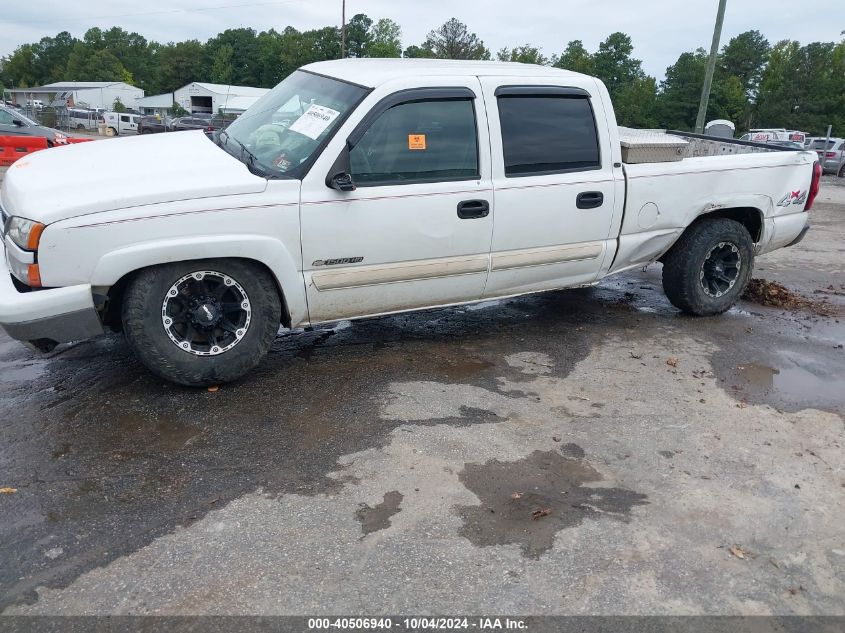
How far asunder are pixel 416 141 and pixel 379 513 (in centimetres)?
237

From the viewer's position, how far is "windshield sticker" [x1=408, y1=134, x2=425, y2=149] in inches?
171

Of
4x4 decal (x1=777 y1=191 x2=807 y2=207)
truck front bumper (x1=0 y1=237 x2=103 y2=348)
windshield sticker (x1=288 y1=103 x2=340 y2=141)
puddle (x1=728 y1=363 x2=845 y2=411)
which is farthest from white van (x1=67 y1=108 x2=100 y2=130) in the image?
puddle (x1=728 y1=363 x2=845 y2=411)

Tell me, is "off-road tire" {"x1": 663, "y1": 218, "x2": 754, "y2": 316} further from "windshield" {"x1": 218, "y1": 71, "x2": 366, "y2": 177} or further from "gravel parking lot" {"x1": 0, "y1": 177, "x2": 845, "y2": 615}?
"windshield" {"x1": 218, "y1": 71, "x2": 366, "y2": 177}

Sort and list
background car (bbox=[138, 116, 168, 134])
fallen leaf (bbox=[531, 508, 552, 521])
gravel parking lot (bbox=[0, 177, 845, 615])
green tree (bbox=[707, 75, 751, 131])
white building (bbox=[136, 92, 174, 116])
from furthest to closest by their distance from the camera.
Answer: white building (bbox=[136, 92, 174, 116]) < green tree (bbox=[707, 75, 751, 131]) < background car (bbox=[138, 116, 168, 134]) < fallen leaf (bbox=[531, 508, 552, 521]) < gravel parking lot (bbox=[0, 177, 845, 615])

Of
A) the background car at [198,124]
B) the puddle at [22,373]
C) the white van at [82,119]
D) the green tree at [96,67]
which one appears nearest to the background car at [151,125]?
the background car at [198,124]

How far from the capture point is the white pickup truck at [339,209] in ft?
12.1

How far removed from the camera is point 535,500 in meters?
3.23

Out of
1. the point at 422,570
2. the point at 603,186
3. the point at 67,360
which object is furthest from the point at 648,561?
the point at 67,360

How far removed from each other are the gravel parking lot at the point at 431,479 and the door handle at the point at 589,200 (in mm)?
1084

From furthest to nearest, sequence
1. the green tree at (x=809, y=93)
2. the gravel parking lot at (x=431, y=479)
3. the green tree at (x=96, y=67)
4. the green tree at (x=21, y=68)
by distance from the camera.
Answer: the green tree at (x=21, y=68)
the green tree at (x=96, y=67)
the green tree at (x=809, y=93)
the gravel parking lot at (x=431, y=479)

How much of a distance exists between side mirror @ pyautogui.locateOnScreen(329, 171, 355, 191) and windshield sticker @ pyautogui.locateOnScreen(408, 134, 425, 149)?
1.75 feet

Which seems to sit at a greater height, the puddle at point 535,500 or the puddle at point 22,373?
the puddle at point 22,373

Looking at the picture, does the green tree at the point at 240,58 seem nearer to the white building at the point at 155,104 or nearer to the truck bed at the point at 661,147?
the white building at the point at 155,104

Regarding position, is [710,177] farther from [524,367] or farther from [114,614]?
[114,614]
